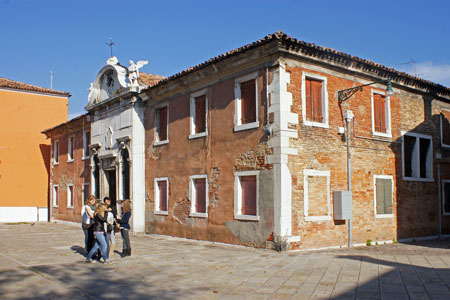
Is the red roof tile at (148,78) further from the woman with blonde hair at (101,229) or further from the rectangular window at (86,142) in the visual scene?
the woman with blonde hair at (101,229)

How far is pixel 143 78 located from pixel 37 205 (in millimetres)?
14451

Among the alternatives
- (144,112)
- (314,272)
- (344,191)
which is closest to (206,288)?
(314,272)

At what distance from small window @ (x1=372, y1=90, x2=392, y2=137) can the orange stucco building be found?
22.3m

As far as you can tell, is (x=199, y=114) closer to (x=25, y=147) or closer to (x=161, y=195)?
(x=161, y=195)

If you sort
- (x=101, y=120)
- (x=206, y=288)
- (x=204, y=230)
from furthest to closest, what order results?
(x=101, y=120) → (x=204, y=230) → (x=206, y=288)

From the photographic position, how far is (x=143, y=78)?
65.4ft

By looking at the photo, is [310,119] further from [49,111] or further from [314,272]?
[49,111]

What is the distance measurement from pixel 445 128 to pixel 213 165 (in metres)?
10.1

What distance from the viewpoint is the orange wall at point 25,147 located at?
28.7m

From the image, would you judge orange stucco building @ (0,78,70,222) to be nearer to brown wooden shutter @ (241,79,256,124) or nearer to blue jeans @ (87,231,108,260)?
brown wooden shutter @ (241,79,256,124)

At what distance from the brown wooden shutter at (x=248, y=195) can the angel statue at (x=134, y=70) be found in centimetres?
784

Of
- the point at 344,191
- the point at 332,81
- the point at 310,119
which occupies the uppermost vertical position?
the point at 332,81

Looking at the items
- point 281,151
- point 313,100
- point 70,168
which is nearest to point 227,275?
point 281,151

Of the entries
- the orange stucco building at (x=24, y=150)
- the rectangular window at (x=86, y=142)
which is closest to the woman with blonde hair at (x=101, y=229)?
the rectangular window at (x=86, y=142)
